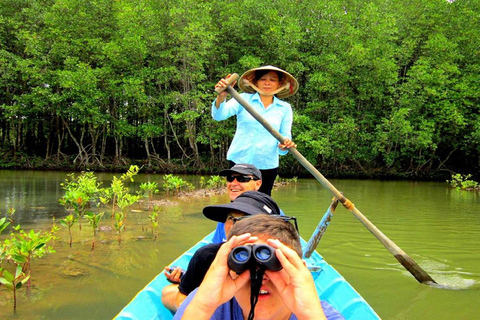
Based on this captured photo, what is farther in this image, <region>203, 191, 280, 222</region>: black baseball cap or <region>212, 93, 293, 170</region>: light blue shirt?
<region>212, 93, 293, 170</region>: light blue shirt

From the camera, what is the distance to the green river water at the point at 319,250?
2.93m

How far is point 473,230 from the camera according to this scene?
5.83 m

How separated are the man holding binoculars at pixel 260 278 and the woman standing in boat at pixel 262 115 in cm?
202

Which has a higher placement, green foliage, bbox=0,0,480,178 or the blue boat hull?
green foliage, bbox=0,0,480,178

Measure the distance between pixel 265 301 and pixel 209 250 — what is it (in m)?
0.61

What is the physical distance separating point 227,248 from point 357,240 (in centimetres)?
456

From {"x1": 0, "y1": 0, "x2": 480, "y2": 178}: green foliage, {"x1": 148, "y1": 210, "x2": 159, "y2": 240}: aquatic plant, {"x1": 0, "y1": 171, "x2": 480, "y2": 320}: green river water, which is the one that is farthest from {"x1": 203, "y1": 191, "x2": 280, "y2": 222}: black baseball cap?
{"x1": 0, "y1": 0, "x2": 480, "y2": 178}: green foliage

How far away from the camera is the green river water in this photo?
293 centimetres

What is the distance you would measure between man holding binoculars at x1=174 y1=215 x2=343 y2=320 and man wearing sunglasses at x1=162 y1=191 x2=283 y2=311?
40 cm

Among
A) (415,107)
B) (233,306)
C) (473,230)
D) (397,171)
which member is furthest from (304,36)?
(233,306)

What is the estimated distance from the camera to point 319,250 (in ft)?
15.4

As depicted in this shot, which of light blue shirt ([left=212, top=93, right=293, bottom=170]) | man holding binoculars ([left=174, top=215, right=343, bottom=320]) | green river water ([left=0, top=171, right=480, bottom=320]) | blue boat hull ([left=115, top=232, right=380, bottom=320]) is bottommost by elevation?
green river water ([left=0, top=171, right=480, bottom=320])

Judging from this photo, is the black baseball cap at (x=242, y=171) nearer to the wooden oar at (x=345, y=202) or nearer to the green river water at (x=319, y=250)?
the wooden oar at (x=345, y=202)

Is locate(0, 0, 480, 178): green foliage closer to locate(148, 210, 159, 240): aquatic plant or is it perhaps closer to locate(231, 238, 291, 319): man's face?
locate(148, 210, 159, 240): aquatic plant
